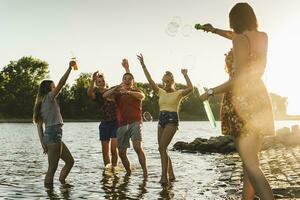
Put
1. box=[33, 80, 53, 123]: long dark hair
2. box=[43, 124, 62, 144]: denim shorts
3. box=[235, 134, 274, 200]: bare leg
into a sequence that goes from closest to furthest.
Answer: box=[235, 134, 274, 200]: bare leg, box=[43, 124, 62, 144]: denim shorts, box=[33, 80, 53, 123]: long dark hair

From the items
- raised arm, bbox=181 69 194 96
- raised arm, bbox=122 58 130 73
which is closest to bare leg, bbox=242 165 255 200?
raised arm, bbox=181 69 194 96

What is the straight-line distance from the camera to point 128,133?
1250cm

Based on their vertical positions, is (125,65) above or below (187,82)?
above

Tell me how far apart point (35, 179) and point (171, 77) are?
4617 millimetres

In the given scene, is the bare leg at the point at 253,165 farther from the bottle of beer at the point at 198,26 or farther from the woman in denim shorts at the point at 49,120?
the woman in denim shorts at the point at 49,120

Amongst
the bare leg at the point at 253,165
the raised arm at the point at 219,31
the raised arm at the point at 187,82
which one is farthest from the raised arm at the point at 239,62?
the raised arm at the point at 187,82

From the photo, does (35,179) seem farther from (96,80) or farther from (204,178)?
(204,178)

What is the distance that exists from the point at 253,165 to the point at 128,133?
6842mm

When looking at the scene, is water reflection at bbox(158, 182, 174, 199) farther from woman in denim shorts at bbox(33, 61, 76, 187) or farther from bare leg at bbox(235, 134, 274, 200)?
bare leg at bbox(235, 134, 274, 200)

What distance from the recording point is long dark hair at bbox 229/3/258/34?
6008 mm

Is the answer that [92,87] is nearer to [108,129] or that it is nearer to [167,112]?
[108,129]

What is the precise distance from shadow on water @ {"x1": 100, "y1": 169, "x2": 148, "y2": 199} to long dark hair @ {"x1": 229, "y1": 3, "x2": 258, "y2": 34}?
4980mm

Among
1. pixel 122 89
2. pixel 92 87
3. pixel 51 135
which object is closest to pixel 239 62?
pixel 51 135

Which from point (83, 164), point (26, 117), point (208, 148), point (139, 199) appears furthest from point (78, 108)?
point (139, 199)
